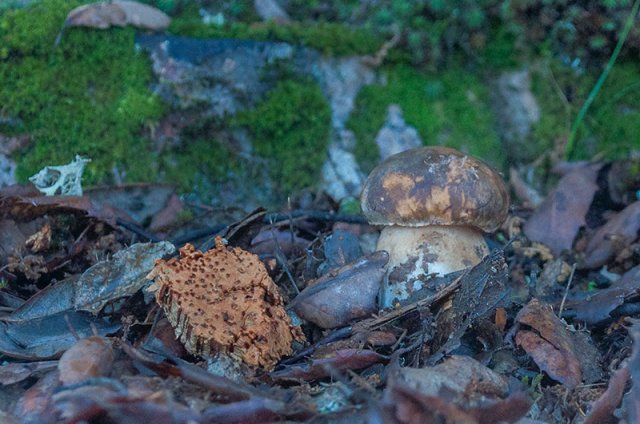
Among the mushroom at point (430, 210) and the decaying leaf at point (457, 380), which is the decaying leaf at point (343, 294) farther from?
the decaying leaf at point (457, 380)

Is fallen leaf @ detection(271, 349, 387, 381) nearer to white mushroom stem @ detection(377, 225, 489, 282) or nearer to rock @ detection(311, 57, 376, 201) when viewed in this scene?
white mushroom stem @ detection(377, 225, 489, 282)

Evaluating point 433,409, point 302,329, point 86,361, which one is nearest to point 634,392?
point 433,409

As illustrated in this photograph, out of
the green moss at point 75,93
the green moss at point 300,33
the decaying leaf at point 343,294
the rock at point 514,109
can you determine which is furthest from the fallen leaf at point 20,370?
the rock at point 514,109

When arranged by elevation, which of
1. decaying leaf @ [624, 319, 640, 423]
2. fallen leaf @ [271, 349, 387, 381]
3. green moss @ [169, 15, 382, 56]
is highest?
green moss @ [169, 15, 382, 56]

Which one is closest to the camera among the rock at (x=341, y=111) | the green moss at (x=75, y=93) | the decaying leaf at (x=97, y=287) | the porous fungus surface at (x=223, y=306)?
the porous fungus surface at (x=223, y=306)

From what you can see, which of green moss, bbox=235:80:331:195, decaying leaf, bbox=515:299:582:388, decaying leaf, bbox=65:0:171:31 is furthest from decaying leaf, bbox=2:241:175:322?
decaying leaf, bbox=65:0:171:31

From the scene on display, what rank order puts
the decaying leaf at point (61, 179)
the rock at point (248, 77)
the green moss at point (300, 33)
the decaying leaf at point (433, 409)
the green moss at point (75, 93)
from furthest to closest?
the green moss at point (300, 33) → the rock at point (248, 77) → the green moss at point (75, 93) → the decaying leaf at point (61, 179) → the decaying leaf at point (433, 409)

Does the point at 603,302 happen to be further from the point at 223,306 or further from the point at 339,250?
the point at 223,306
